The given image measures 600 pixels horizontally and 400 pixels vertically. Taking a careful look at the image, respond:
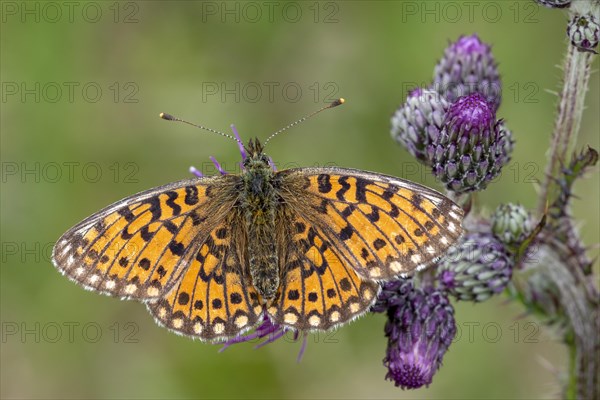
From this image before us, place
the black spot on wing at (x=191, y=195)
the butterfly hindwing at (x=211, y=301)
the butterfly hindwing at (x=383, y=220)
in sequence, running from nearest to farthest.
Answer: the butterfly hindwing at (x=383, y=220), the butterfly hindwing at (x=211, y=301), the black spot on wing at (x=191, y=195)

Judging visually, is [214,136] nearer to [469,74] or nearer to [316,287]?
[469,74]

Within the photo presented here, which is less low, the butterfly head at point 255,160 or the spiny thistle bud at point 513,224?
the butterfly head at point 255,160

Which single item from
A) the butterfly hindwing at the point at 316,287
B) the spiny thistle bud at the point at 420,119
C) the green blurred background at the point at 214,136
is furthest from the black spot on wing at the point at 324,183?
the green blurred background at the point at 214,136

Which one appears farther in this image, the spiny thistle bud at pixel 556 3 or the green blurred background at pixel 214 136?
the green blurred background at pixel 214 136

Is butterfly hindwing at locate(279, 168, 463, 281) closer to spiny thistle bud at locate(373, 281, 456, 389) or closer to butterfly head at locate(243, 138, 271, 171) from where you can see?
butterfly head at locate(243, 138, 271, 171)

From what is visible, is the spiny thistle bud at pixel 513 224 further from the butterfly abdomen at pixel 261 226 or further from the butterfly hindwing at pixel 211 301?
the butterfly hindwing at pixel 211 301

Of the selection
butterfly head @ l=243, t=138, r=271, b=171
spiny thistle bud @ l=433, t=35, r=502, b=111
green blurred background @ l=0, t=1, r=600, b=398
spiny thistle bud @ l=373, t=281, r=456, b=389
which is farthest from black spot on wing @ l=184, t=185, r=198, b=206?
green blurred background @ l=0, t=1, r=600, b=398

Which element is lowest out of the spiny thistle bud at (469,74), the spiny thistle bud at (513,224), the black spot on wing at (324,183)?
the spiny thistle bud at (513,224)
